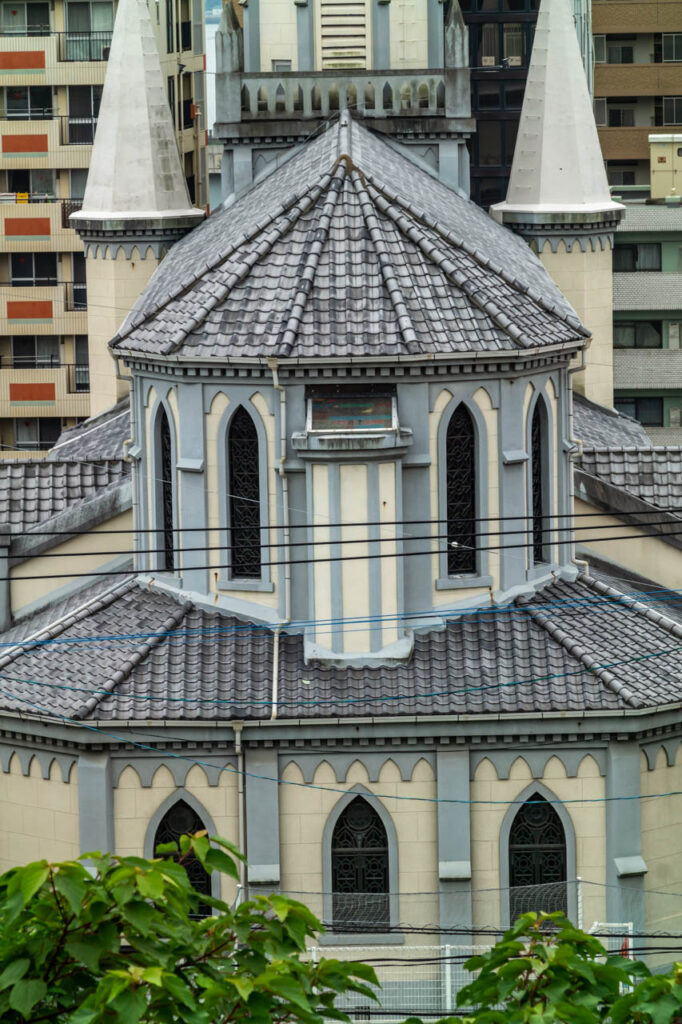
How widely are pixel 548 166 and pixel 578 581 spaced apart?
16.7 meters

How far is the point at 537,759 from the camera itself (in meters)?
46.2

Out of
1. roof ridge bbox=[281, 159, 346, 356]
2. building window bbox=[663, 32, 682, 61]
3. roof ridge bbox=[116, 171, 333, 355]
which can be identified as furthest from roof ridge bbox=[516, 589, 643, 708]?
building window bbox=[663, 32, 682, 61]

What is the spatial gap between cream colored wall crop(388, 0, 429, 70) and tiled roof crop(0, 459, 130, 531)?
1188cm

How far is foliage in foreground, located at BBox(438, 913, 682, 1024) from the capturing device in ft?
84.0

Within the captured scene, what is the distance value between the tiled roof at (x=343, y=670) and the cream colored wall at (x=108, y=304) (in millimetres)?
16220

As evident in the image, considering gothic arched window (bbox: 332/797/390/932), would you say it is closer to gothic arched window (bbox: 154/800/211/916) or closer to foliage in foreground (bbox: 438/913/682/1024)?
gothic arched window (bbox: 154/800/211/916)

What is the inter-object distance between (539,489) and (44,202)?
55.3 meters

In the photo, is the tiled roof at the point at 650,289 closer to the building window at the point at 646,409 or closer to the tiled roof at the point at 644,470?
the building window at the point at 646,409

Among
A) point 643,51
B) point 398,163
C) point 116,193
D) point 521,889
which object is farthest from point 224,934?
point 643,51

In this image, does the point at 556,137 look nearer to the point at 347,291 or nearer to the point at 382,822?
the point at 347,291

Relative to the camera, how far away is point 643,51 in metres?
128

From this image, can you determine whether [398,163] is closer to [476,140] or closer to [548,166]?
[548,166]

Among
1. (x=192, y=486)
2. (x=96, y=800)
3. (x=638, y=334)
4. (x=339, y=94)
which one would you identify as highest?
(x=339, y=94)

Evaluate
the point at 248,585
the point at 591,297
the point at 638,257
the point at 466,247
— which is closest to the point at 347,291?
the point at 466,247
